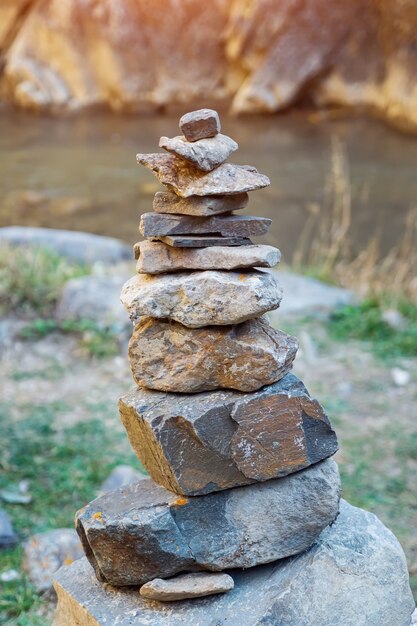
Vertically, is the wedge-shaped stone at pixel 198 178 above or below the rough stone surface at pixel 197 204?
above

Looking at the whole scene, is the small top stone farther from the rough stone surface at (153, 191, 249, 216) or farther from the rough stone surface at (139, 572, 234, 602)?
the rough stone surface at (139, 572, 234, 602)

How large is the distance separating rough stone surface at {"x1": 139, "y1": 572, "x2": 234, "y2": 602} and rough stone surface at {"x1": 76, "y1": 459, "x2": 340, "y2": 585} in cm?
3

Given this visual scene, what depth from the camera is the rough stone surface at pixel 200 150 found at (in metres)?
2.26

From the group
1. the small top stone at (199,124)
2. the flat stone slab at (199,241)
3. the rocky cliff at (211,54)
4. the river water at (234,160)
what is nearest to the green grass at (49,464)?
the flat stone slab at (199,241)

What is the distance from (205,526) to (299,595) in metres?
0.32

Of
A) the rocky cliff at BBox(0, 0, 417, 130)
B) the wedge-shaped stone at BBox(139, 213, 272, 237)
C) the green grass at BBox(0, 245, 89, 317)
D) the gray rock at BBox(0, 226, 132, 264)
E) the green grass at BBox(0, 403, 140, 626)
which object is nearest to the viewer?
the wedge-shaped stone at BBox(139, 213, 272, 237)

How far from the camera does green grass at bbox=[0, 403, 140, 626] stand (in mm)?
3447

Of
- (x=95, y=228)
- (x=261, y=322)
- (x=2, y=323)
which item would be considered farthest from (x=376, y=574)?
(x=95, y=228)

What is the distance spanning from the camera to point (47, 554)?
334 cm

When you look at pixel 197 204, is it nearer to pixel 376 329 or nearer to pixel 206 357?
pixel 206 357

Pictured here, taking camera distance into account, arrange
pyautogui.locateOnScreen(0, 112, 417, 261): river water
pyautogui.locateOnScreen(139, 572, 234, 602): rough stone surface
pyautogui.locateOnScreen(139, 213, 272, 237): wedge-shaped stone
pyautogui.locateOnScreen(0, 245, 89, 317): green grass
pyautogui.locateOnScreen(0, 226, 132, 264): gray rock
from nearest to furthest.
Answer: pyautogui.locateOnScreen(139, 572, 234, 602): rough stone surface, pyautogui.locateOnScreen(139, 213, 272, 237): wedge-shaped stone, pyautogui.locateOnScreen(0, 245, 89, 317): green grass, pyautogui.locateOnScreen(0, 226, 132, 264): gray rock, pyautogui.locateOnScreen(0, 112, 417, 261): river water

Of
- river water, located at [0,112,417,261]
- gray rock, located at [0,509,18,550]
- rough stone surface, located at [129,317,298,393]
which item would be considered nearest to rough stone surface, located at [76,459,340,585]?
rough stone surface, located at [129,317,298,393]

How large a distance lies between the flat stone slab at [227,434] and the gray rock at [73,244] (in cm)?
543

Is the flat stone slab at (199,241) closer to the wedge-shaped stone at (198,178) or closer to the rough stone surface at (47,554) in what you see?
the wedge-shaped stone at (198,178)
